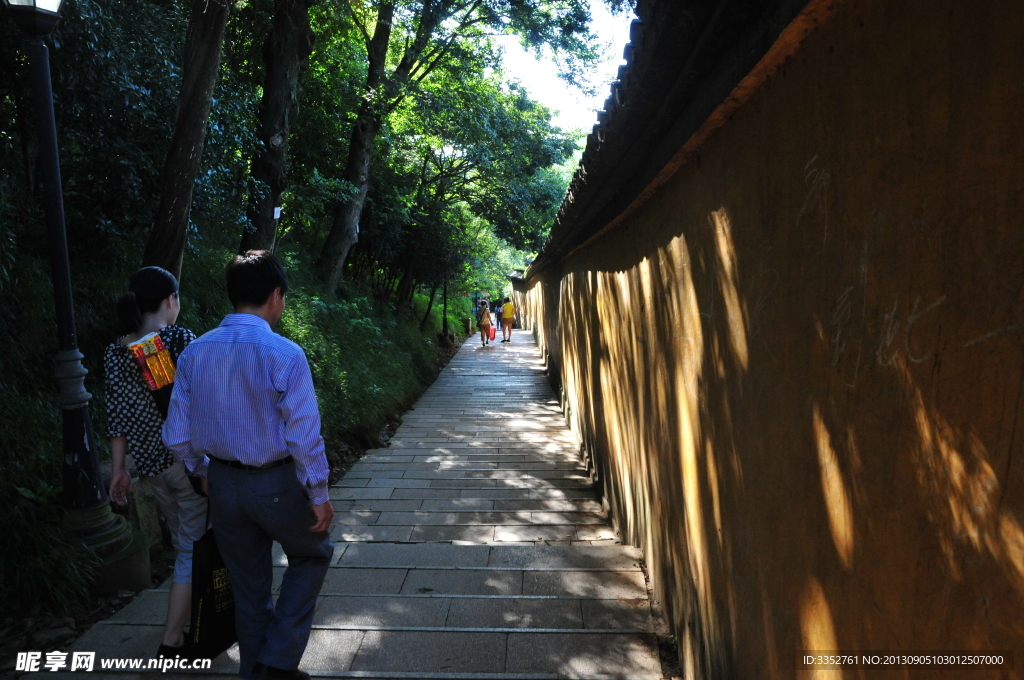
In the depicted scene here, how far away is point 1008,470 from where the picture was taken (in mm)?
996

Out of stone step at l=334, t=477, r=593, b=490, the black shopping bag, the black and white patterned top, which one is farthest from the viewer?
stone step at l=334, t=477, r=593, b=490

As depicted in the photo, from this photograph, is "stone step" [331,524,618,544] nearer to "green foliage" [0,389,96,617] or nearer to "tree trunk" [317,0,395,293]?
"green foliage" [0,389,96,617]

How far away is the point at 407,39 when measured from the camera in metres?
14.1

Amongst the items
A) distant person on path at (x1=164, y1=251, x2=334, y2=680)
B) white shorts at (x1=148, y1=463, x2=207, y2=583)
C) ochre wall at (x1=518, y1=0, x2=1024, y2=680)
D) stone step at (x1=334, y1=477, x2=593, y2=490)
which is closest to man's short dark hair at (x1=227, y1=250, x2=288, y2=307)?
distant person on path at (x1=164, y1=251, x2=334, y2=680)

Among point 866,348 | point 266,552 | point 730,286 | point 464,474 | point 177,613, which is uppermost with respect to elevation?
point 730,286

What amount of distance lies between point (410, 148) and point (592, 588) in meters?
15.1

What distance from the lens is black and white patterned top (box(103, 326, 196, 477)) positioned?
306 centimetres

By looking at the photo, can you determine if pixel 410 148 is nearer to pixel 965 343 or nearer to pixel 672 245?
pixel 672 245

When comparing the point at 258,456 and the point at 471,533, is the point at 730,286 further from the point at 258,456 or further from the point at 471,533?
the point at 471,533

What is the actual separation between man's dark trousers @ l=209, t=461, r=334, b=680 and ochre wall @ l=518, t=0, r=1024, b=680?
1591 millimetres

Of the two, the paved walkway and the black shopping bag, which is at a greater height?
the black shopping bag

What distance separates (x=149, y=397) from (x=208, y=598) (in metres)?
0.94

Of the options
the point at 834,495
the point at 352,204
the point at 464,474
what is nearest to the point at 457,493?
the point at 464,474

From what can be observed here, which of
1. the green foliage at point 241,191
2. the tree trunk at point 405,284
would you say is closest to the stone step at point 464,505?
the green foliage at point 241,191
